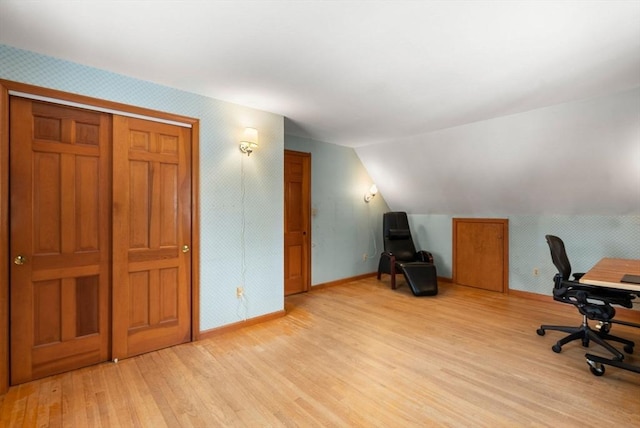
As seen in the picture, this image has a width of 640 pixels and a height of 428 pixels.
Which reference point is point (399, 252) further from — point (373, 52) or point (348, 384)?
point (373, 52)

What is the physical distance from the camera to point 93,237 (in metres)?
2.50

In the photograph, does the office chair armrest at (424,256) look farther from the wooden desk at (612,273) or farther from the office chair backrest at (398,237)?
the wooden desk at (612,273)

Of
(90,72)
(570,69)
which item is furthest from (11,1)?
(570,69)

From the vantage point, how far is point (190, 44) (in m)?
Result: 2.05

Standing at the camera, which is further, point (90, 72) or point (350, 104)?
point (350, 104)

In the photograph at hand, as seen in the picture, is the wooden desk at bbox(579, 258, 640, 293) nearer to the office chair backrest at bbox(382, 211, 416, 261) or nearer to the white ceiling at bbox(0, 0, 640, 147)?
the white ceiling at bbox(0, 0, 640, 147)

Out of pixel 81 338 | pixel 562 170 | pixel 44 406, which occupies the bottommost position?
pixel 44 406

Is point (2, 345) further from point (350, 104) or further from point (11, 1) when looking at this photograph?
point (350, 104)

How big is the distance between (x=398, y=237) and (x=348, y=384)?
11.3ft

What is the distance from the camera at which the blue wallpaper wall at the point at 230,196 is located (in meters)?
2.71

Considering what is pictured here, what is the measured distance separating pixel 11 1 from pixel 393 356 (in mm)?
3474

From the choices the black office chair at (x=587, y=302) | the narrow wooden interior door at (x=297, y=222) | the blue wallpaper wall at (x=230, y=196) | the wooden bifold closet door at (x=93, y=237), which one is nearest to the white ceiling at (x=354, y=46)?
the blue wallpaper wall at (x=230, y=196)

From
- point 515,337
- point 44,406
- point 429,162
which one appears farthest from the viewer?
point 429,162

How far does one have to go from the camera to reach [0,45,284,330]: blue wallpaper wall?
2711 millimetres
